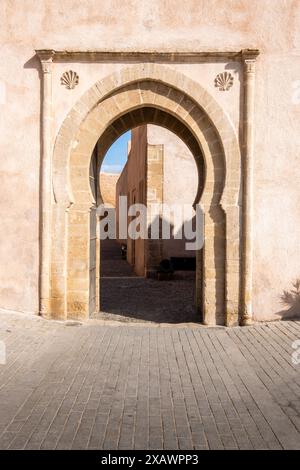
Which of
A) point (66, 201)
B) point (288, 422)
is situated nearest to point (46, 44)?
point (66, 201)

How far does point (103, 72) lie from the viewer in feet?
26.3

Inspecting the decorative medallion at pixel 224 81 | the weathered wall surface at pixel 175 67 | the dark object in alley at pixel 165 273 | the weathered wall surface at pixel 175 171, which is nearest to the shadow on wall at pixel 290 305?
the weathered wall surface at pixel 175 67

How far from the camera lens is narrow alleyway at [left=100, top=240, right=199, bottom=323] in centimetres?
916

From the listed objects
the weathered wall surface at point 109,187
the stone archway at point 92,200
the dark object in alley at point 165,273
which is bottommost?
the dark object in alley at point 165,273

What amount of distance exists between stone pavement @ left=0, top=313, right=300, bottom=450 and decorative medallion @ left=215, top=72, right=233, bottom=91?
430 cm

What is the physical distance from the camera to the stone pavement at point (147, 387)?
3.89 meters

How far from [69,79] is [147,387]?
18.4 ft

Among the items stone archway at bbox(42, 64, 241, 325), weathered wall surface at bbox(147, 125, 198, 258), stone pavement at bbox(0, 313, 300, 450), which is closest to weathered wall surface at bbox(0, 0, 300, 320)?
stone archway at bbox(42, 64, 241, 325)

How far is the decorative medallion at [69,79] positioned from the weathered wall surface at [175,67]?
0.09 m

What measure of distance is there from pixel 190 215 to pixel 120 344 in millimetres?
10131

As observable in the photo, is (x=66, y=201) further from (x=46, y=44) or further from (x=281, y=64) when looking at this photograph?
(x=281, y=64)

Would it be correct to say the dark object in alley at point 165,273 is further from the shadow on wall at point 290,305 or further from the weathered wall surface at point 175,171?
the shadow on wall at point 290,305

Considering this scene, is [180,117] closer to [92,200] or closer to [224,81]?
[224,81]

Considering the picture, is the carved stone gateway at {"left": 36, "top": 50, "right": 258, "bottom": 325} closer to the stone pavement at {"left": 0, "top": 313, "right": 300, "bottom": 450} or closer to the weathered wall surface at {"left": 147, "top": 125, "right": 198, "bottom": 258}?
the stone pavement at {"left": 0, "top": 313, "right": 300, "bottom": 450}
